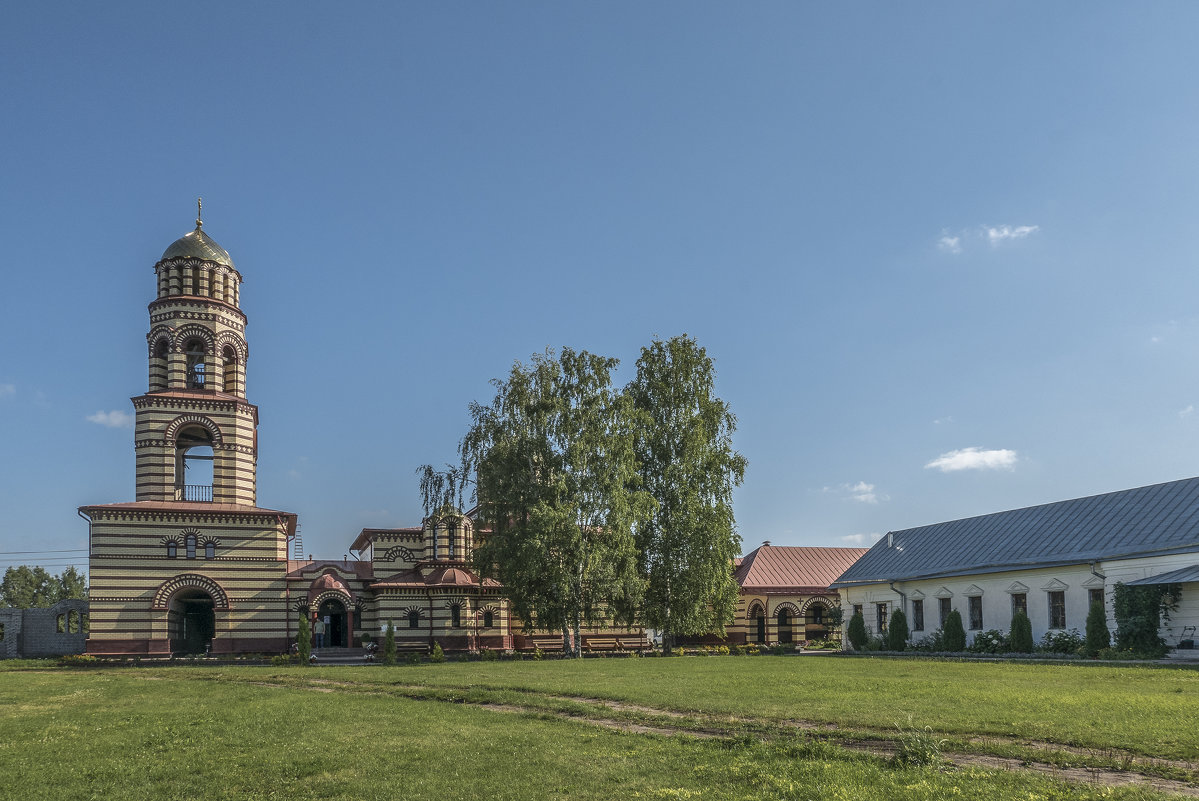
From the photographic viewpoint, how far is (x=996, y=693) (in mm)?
15852

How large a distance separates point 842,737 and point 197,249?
37146 mm

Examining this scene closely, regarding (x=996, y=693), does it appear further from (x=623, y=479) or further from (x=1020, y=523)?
(x=1020, y=523)

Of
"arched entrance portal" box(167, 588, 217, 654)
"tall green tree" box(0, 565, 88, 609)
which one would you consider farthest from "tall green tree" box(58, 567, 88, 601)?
"arched entrance portal" box(167, 588, 217, 654)

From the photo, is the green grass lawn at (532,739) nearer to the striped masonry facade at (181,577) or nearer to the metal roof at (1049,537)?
the metal roof at (1049,537)

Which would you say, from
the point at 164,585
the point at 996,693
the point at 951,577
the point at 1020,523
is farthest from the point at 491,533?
the point at 996,693

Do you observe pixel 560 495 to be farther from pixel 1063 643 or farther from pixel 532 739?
pixel 532 739

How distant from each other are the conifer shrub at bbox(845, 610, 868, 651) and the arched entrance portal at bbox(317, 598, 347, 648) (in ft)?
72.3

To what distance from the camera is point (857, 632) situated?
4119 cm

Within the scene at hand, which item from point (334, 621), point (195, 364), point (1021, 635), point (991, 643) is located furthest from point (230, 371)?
point (1021, 635)

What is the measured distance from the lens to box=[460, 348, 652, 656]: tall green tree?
111ft

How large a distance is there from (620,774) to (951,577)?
101 feet

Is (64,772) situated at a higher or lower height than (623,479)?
lower

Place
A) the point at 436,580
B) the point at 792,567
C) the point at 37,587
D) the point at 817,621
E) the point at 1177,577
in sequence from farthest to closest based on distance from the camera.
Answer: the point at 37,587, the point at 792,567, the point at 817,621, the point at 436,580, the point at 1177,577

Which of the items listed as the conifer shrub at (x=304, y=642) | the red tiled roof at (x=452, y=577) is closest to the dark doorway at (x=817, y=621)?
the red tiled roof at (x=452, y=577)
